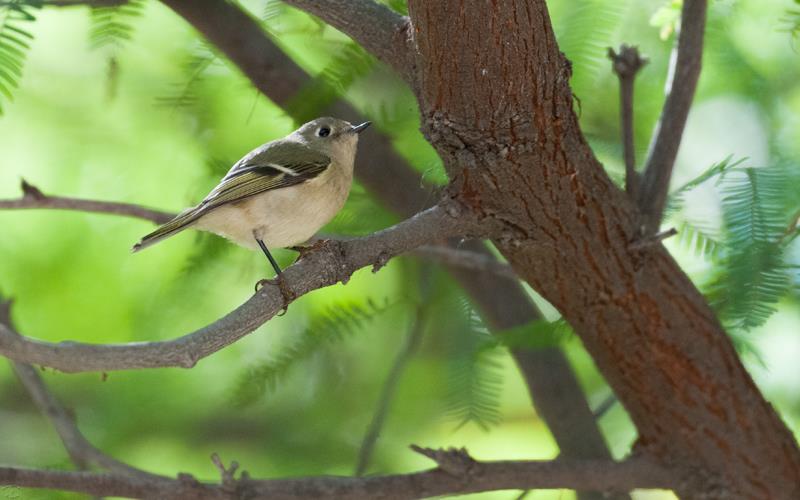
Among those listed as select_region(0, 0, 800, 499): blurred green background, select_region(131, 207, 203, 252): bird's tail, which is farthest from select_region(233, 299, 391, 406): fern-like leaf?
select_region(131, 207, 203, 252): bird's tail

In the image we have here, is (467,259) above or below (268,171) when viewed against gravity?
below

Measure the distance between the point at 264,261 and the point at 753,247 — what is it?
112 centimetres

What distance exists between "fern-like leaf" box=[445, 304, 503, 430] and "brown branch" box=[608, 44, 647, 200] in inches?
16.8

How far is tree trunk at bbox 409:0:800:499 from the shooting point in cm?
148

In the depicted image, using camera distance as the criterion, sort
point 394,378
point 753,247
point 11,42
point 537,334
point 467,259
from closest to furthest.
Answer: point 11,42 < point 753,247 < point 537,334 < point 467,259 < point 394,378

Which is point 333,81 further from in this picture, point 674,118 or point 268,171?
point 674,118

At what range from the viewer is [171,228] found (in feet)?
5.72

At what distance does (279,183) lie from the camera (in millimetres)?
1975

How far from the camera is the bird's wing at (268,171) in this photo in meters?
1.86

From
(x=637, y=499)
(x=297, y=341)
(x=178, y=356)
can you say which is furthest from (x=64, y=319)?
(x=637, y=499)

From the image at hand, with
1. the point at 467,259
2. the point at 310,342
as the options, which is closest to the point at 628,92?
the point at 467,259

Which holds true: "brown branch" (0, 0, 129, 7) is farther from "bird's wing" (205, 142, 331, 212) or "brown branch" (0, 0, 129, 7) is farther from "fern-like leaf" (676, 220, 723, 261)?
"fern-like leaf" (676, 220, 723, 261)

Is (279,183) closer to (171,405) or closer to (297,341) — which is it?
(297,341)

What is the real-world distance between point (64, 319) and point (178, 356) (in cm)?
117
